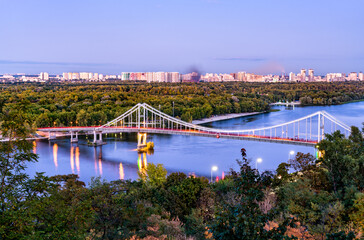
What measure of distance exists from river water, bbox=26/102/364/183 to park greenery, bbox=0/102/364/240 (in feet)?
17.0

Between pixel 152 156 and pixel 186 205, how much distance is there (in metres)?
11.8

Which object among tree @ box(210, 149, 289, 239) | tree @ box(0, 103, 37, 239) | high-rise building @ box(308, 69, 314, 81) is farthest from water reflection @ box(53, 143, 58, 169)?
high-rise building @ box(308, 69, 314, 81)

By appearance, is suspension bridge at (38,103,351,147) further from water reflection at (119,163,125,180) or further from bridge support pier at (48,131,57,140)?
water reflection at (119,163,125,180)

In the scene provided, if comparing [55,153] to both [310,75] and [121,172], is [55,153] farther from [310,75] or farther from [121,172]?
[310,75]

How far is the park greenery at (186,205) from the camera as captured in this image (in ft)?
9.73

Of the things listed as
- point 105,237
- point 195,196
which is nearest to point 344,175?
point 195,196

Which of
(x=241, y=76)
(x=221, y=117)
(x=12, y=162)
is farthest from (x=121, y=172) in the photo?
(x=241, y=76)

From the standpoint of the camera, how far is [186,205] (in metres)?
8.68

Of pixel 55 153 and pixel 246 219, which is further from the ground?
pixel 246 219

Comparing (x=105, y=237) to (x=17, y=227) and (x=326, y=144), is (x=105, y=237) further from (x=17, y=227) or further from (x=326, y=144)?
(x=326, y=144)

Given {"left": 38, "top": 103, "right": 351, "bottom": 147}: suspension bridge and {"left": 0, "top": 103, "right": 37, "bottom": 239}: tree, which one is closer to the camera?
{"left": 0, "top": 103, "right": 37, "bottom": 239}: tree

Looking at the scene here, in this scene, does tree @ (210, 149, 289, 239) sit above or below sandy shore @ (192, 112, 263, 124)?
above

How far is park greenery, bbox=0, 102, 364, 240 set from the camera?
2.96 metres

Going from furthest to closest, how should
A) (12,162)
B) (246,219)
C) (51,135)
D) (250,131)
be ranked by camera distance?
(51,135) → (250,131) → (12,162) → (246,219)
